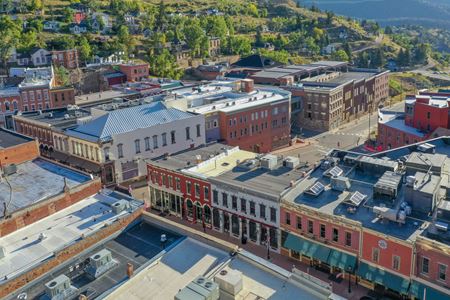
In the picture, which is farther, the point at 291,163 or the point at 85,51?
the point at 85,51

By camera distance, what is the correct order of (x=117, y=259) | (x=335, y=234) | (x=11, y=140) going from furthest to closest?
1. (x=11, y=140)
2. (x=335, y=234)
3. (x=117, y=259)

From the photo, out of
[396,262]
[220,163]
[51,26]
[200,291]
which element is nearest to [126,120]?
[220,163]

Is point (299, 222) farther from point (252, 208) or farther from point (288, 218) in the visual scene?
point (252, 208)

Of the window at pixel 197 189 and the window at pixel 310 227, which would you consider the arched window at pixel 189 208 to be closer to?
→ the window at pixel 197 189

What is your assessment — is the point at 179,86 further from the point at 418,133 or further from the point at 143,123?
the point at 418,133

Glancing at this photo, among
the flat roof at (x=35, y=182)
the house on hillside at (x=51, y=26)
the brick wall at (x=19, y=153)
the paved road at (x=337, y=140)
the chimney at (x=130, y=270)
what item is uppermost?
the house on hillside at (x=51, y=26)

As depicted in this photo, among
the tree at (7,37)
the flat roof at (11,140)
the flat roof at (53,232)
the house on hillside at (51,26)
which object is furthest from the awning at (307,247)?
the house on hillside at (51,26)
